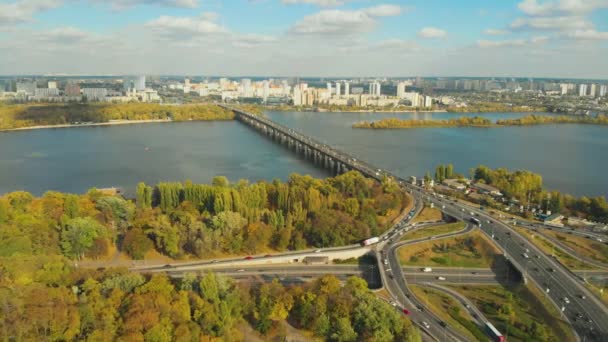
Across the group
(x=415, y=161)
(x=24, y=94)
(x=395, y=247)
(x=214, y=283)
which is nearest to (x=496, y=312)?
(x=395, y=247)

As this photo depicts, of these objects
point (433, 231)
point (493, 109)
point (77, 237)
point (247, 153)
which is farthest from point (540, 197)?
point (493, 109)

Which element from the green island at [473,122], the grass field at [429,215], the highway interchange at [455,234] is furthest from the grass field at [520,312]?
the green island at [473,122]

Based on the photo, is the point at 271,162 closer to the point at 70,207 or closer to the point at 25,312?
the point at 70,207

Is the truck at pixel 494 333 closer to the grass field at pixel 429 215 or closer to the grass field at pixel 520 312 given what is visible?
the grass field at pixel 520 312

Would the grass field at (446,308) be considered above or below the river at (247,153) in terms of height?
below

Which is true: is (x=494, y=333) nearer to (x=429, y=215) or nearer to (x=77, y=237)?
(x=429, y=215)

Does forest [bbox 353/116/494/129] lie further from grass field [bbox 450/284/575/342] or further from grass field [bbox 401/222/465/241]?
grass field [bbox 450/284/575/342]

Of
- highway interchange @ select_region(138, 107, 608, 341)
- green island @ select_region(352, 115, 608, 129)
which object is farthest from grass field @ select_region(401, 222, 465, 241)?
green island @ select_region(352, 115, 608, 129)
